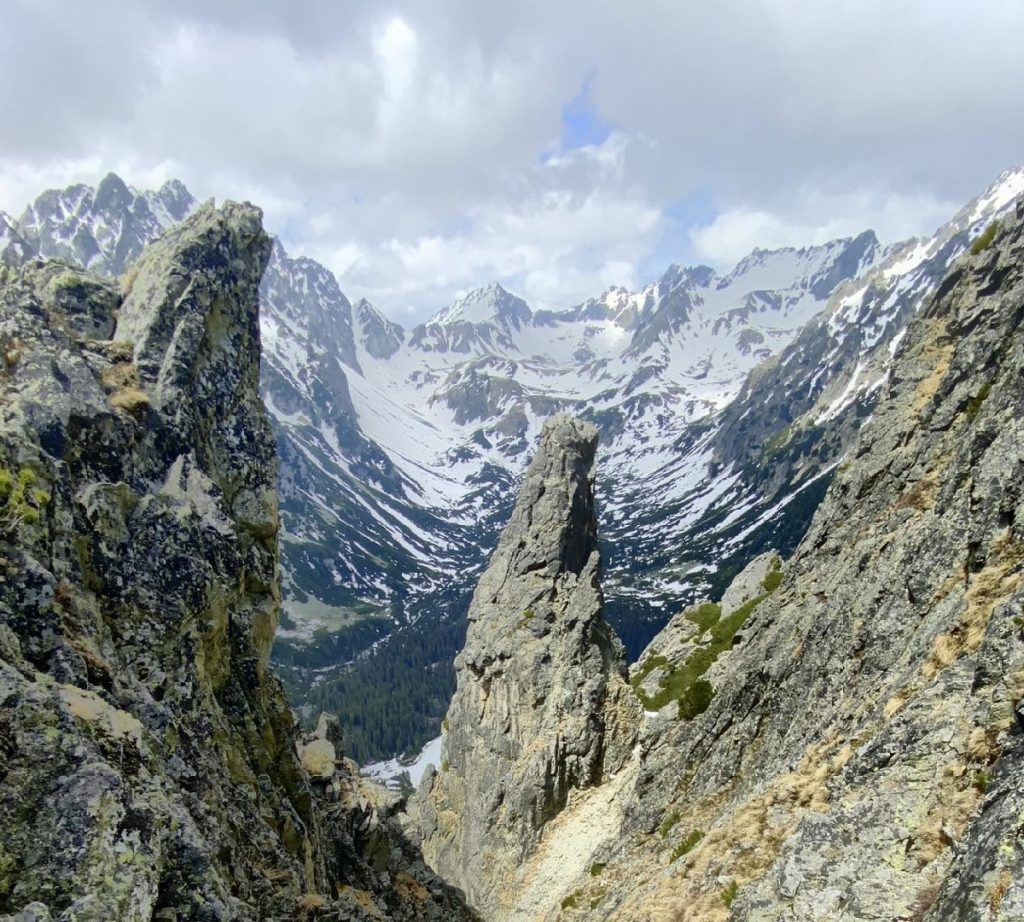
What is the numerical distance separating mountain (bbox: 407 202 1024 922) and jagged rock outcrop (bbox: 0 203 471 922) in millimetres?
11998

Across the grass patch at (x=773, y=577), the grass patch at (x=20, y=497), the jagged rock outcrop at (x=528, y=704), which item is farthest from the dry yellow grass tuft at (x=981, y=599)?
the grass patch at (x=773, y=577)

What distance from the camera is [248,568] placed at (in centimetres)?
2567

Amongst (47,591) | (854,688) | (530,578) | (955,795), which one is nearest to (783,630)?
(854,688)

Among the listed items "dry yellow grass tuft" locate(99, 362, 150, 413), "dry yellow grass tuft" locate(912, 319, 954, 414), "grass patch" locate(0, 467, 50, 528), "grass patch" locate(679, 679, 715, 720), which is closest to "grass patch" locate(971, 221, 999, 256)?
"dry yellow grass tuft" locate(912, 319, 954, 414)

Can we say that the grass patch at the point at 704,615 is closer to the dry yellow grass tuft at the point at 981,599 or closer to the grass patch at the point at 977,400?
the grass patch at the point at 977,400

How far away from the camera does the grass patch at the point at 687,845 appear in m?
23.4

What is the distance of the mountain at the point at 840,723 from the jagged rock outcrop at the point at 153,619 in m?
12.0

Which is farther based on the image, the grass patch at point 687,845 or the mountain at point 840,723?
the grass patch at point 687,845

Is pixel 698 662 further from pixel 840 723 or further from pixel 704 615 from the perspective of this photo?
pixel 840 723

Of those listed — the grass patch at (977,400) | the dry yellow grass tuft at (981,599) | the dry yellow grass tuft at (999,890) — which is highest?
the grass patch at (977,400)

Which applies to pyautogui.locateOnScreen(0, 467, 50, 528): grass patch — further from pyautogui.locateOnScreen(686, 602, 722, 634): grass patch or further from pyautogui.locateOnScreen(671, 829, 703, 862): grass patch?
pyautogui.locateOnScreen(686, 602, 722, 634): grass patch

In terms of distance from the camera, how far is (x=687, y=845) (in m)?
23.9

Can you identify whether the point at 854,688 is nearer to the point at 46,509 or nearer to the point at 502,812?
the point at 46,509

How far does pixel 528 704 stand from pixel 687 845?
31.3 metres
